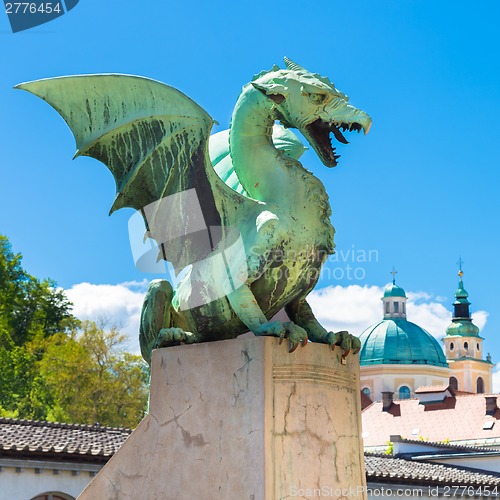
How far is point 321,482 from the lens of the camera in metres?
6.61

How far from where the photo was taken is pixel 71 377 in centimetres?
3641

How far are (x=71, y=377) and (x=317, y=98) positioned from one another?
101ft

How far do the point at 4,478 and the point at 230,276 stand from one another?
1363 cm

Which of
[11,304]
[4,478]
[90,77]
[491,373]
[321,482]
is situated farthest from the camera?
[491,373]

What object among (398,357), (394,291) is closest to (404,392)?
(398,357)

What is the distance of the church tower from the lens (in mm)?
91750

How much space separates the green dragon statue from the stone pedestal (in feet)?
0.97

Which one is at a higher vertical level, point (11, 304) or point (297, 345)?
point (11, 304)

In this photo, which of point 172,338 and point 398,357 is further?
point 398,357

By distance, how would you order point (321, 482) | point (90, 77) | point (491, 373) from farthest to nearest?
point (491, 373)
point (90, 77)
point (321, 482)

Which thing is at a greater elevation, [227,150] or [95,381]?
[95,381]

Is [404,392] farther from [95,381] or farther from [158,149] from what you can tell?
[158,149]

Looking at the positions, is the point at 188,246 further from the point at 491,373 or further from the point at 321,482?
the point at 491,373

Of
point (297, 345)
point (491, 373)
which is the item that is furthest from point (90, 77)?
point (491, 373)
